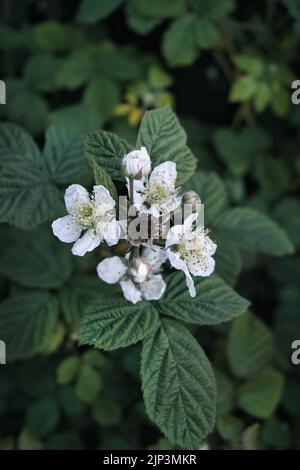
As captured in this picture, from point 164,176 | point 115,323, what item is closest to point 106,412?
point 115,323

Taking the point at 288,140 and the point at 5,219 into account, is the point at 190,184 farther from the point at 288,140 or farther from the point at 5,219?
the point at 288,140

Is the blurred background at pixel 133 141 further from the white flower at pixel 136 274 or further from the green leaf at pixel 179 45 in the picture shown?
the white flower at pixel 136 274

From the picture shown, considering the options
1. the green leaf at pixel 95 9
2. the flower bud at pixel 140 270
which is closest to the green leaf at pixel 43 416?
the flower bud at pixel 140 270

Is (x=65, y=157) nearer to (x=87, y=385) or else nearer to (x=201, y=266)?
(x=201, y=266)

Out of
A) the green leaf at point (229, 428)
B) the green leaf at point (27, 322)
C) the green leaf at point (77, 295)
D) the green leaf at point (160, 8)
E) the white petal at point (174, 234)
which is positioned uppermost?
the green leaf at point (160, 8)

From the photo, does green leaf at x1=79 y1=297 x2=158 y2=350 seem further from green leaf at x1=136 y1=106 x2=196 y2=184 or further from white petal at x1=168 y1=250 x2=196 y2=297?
green leaf at x1=136 y1=106 x2=196 y2=184

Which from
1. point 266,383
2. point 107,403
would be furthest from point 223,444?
point 107,403
